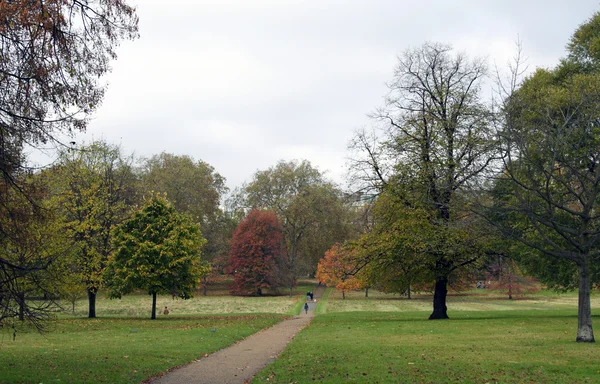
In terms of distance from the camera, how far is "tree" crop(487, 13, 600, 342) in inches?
626

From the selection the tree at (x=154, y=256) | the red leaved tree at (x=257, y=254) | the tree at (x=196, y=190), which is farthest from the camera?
the tree at (x=196, y=190)

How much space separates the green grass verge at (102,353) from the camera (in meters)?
12.1

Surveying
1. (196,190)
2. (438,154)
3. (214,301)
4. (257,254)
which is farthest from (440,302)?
(196,190)

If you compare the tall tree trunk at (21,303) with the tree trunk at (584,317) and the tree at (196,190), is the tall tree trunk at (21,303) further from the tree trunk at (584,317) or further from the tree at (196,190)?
the tree at (196,190)

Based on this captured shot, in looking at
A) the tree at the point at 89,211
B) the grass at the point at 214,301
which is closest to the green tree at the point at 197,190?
the grass at the point at 214,301

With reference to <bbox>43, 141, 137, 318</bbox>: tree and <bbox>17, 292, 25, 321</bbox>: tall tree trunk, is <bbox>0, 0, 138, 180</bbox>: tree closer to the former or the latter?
<bbox>17, 292, 25, 321</bbox>: tall tree trunk

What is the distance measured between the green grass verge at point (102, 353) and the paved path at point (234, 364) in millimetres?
501

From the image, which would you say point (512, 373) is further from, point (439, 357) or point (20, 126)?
point (20, 126)

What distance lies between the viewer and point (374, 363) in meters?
13.3

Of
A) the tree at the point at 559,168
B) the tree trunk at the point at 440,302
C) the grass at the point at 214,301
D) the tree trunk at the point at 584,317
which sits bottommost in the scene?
the grass at the point at 214,301

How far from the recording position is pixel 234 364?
1509cm

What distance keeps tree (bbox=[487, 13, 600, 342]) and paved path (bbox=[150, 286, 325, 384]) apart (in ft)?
29.7

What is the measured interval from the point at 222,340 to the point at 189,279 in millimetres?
15062

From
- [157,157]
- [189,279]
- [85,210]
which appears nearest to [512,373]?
[189,279]
